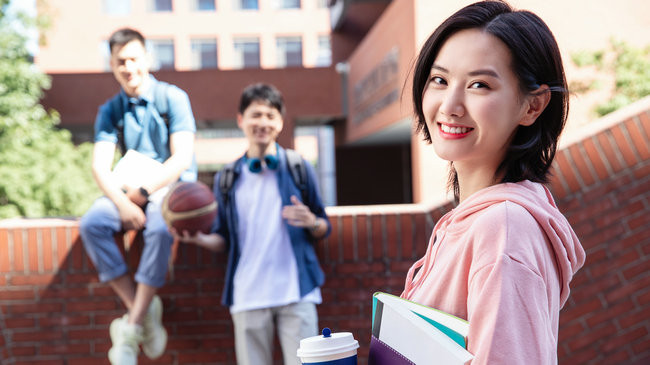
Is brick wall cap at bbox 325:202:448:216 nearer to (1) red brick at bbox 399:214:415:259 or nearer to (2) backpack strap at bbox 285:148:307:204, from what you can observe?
(1) red brick at bbox 399:214:415:259

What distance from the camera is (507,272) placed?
0.94 metres

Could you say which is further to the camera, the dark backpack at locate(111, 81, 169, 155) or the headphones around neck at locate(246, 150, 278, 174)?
the headphones around neck at locate(246, 150, 278, 174)

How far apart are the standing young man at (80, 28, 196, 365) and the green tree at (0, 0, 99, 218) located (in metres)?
12.8

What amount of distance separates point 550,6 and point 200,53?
809 inches

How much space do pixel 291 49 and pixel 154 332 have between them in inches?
1082

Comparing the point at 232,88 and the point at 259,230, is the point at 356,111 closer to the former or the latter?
the point at 232,88

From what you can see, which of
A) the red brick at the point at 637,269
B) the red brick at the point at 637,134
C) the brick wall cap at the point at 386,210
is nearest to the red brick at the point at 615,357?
the red brick at the point at 637,269

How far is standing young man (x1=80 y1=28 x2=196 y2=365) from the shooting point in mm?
2928

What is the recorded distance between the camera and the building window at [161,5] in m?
28.5

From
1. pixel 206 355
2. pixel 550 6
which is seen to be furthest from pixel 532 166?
pixel 550 6

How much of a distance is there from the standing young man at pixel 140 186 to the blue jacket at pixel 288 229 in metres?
0.24

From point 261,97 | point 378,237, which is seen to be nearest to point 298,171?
point 261,97

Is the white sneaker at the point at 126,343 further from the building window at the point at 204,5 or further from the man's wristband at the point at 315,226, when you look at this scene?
the building window at the point at 204,5

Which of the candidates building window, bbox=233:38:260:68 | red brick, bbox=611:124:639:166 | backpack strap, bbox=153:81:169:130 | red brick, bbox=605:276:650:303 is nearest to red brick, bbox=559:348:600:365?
red brick, bbox=605:276:650:303
